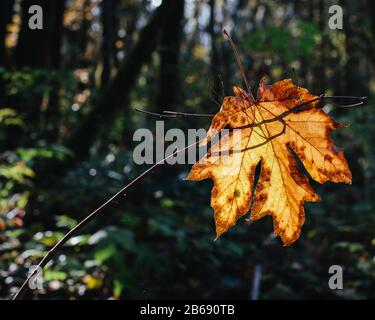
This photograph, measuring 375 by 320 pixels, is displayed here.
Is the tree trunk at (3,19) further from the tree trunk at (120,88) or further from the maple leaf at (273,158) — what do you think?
the maple leaf at (273,158)

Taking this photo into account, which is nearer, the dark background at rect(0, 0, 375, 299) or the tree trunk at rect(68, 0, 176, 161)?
the dark background at rect(0, 0, 375, 299)

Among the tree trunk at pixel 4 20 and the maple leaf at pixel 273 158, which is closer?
the maple leaf at pixel 273 158

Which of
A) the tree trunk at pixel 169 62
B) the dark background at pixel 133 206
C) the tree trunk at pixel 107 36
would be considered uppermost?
the tree trunk at pixel 107 36

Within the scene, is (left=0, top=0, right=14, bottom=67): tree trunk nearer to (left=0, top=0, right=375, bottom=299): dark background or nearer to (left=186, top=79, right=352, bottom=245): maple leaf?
(left=0, top=0, right=375, bottom=299): dark background

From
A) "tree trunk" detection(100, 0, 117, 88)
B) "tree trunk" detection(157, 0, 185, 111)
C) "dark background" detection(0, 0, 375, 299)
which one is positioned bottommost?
"dark background" detection(0, 0, 375, 299)

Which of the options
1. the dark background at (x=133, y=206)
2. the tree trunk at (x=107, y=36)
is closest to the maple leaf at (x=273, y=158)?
the dark background at (x=133, y=206)

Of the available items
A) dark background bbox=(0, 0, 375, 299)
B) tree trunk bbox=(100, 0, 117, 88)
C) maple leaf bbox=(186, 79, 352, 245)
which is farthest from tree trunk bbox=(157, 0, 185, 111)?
maple leaf bbox=(186, 79, 352, 245)

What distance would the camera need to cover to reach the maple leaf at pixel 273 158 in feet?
3.03

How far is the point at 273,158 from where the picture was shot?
1013 millimetres

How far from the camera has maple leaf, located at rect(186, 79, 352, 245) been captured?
3.03 ft

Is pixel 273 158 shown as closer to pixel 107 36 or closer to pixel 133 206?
pixel 133 206

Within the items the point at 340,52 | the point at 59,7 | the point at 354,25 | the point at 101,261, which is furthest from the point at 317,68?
the point at 101,261

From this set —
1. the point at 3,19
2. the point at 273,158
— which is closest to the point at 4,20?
the point at 3,19
